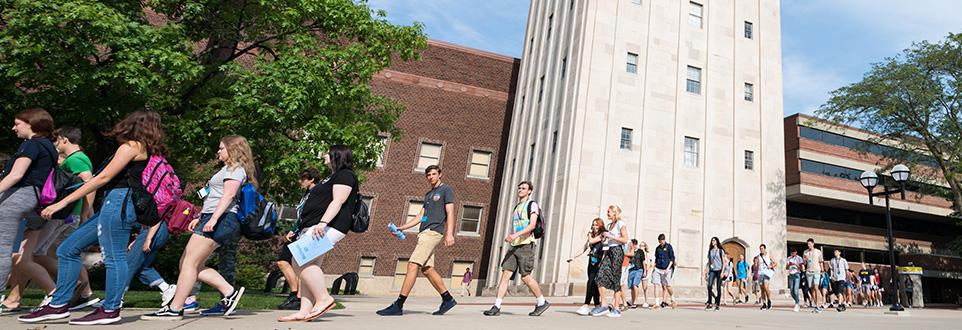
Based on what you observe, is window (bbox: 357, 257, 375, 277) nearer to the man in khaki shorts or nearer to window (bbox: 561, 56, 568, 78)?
window (bbox: 561, 56, 568, 78)

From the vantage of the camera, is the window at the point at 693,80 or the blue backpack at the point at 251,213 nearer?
the blue backpack at the point at 251,213

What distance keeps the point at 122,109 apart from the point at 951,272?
5347 cm

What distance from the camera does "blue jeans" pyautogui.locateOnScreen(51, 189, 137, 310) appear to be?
15.0 feet

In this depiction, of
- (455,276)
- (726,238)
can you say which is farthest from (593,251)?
(455,276)

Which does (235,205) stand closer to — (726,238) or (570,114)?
(570,114)

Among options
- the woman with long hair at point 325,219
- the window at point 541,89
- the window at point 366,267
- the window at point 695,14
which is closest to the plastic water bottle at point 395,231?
the woman with long hair at point 325,219

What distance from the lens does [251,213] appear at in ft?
17.9

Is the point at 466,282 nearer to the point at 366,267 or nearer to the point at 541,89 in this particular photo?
the point at 366,267

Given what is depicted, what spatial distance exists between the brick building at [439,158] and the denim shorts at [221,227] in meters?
22.2

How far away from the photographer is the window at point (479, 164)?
3055 centimetres

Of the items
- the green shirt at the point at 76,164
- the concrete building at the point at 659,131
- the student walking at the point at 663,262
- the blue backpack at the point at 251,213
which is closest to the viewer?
the blue backpack at the point at 251,213

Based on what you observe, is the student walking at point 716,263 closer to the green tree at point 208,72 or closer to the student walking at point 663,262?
the student walking at point 663,262

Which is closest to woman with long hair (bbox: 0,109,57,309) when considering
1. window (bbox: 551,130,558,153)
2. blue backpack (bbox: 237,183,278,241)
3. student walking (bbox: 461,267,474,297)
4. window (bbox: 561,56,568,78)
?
blue backpack (bbox: 237,183,278,241)

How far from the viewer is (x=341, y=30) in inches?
559
